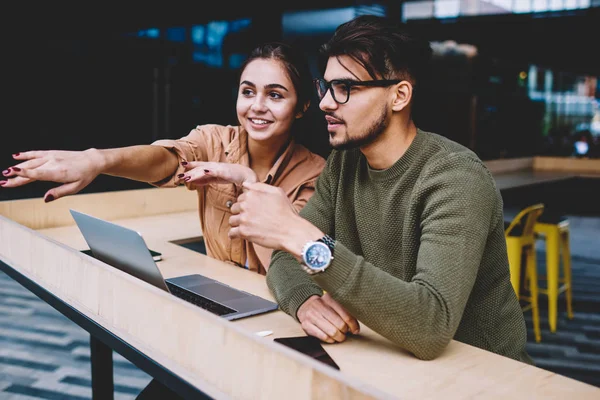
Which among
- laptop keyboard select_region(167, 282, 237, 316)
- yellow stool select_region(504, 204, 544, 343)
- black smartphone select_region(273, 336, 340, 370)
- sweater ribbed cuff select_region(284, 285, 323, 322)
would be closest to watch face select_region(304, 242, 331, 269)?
black smartphone select_region(273, 336, 340, 370)

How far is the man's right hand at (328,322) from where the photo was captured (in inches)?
48.1

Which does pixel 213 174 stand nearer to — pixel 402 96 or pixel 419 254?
pixel 402 96

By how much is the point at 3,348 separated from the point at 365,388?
10.7ft

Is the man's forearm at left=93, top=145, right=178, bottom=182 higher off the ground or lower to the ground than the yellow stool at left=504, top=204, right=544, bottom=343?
higher

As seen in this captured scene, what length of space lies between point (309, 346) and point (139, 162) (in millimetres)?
1057

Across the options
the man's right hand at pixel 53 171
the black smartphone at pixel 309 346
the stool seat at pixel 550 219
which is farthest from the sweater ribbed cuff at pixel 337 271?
the stool seat at pixel 550 219

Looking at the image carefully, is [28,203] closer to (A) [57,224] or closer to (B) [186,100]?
(A) [57,224]

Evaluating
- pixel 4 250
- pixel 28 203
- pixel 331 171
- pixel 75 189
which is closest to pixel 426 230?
pixel 331 171

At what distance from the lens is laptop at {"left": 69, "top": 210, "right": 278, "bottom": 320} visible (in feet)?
4.24

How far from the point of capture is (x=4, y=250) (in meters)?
1.93

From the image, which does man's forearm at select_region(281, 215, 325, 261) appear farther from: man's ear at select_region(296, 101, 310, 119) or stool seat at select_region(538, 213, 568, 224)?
stool seat at select_region(538, 213, 568, 224)

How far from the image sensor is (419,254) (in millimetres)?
1210

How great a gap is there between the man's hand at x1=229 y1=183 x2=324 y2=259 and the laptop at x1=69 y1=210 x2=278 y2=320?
0.79ft

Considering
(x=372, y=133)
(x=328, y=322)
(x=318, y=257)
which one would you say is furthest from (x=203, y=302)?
(x=372, y=133)
